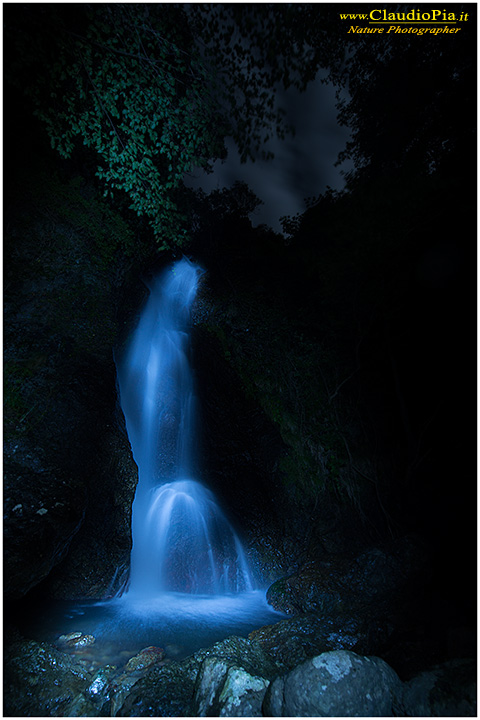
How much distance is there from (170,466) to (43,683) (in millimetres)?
5946

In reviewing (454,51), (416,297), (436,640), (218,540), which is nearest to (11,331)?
(218,540)

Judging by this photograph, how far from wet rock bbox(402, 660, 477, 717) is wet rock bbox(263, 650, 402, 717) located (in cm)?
12

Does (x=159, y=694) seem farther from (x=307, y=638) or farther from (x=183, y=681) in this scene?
(x=307, y=638)

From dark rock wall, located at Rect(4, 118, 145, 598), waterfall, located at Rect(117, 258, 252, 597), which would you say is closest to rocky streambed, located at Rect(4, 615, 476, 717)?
dark rock wall, located at Rect(4, 118, 145, 598)

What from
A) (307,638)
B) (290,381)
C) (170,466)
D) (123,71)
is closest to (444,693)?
(307,638)

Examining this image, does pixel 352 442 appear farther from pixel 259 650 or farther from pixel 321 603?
pixel 259 650

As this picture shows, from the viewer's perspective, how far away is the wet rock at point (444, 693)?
2.49 m

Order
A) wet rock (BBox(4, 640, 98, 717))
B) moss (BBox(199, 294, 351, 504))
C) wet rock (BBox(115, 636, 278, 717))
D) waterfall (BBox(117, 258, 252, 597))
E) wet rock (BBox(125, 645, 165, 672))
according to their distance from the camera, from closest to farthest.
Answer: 1. wet rock (BBox(115, 636, 278, 717))
2. wet rock (BBox(4, 640, 98, 717))
3. wet rock (BBox(125, 645, 165, 672))
4. waterfall (BBox(117, 258, 252, 597))
5. moss (BBox(199, 294, 351, 504))

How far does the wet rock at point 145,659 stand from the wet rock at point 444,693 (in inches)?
129

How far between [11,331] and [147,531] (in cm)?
584

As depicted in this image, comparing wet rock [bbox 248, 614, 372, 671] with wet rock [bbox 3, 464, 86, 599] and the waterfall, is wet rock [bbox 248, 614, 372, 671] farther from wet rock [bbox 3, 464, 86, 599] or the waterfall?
wet rock [bbox 3, 464, 86, 599]

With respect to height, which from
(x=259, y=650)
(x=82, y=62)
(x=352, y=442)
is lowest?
(x=259, y=650)

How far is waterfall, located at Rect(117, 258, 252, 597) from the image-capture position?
7254 mm

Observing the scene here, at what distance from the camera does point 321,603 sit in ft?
18.3
